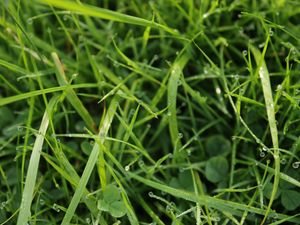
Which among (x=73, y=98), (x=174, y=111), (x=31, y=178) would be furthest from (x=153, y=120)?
(x=31, y=178)

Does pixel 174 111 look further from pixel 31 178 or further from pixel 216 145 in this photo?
pixel 31 178

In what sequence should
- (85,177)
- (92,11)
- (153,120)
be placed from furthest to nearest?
(153,120) < (85,177) < (92,11)

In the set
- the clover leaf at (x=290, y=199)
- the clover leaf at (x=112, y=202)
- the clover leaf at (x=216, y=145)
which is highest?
the clover leaf at (x=216, y=145)

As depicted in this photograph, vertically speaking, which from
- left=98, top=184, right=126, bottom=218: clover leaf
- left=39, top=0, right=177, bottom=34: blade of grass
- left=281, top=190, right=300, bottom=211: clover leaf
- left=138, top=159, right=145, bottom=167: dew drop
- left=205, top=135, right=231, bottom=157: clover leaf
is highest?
left=39, top=0, right=177, bottom=34: blade of grass

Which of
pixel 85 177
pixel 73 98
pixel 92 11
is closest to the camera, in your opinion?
pixel 92 11

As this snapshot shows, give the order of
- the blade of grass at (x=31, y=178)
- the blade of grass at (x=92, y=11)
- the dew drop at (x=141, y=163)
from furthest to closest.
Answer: the dew drop at (x=141, y=163), the blade of grass at (x=31, y=178), the blade of grass at (x=92, y=11)

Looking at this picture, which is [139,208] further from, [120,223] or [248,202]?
[248,202]

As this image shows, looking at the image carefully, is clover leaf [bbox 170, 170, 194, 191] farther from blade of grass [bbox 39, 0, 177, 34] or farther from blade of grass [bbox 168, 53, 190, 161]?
blade of grass [bbox 39, 0, 177, 34]

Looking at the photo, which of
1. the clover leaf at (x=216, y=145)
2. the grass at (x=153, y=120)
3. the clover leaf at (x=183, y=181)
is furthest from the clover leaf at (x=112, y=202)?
the clover leaf at (x=216, y=145)

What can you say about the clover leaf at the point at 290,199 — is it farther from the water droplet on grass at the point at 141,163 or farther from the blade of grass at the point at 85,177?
the blade of grass at the point at 85,177

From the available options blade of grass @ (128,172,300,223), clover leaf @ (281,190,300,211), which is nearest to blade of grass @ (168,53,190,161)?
blade of grass @ (128,172,300,223)
